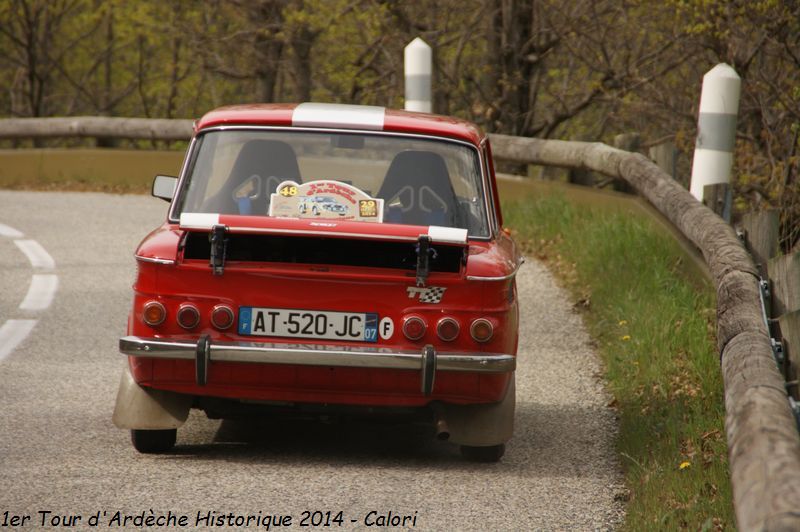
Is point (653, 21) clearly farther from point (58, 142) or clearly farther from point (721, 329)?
point (58, 142)

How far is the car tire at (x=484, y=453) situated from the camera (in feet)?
20.2

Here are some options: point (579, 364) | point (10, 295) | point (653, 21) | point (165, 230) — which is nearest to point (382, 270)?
point (165, 230)

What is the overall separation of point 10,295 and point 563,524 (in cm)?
690

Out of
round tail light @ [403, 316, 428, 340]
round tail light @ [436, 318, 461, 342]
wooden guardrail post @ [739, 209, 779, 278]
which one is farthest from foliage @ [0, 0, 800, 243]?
round tail light @ [403, 316, 428, 340]

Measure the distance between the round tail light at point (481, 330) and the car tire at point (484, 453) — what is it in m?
0.65

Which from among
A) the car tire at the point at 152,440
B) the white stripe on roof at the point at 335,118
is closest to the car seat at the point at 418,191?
the white stripe on roof at the point at 335,118

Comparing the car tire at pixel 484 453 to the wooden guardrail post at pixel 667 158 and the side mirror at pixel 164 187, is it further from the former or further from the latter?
the wooden guardrail post at pixel 667 158

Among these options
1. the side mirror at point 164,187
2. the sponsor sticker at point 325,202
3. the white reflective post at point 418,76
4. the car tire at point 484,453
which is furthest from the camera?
the white reflective post at point 418,76

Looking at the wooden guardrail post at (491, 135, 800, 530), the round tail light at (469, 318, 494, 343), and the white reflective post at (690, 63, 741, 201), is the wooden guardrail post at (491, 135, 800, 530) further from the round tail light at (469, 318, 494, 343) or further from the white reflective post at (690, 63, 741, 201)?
the round tail light at (469, 318, 494, 343)

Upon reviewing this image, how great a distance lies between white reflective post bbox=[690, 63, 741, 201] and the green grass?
0.65 m

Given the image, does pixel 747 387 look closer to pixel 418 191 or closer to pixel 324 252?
pixel 324 252

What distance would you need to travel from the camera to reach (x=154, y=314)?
5.75 metres

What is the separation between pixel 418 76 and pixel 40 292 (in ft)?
19.9

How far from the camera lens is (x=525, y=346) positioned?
9.02m
